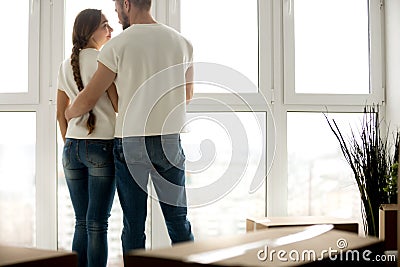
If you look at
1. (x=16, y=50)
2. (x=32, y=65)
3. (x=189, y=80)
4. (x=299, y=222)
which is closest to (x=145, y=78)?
(x=189, y=80)

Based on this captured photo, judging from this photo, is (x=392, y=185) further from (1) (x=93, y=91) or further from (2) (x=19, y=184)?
(2) (x=19, y=184)

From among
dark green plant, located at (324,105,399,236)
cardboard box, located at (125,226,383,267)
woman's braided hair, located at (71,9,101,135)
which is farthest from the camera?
dark green plant, located at (324,105,399,236)

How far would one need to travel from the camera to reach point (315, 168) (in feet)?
13.9

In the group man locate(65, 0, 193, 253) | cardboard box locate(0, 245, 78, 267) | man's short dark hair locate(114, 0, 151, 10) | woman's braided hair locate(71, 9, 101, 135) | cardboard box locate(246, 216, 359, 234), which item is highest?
man's short dark hair locate(114, 0, 151, 10)

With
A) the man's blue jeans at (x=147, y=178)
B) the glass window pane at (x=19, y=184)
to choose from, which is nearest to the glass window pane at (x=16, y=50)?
the glass window pane at (x=19, y=184)

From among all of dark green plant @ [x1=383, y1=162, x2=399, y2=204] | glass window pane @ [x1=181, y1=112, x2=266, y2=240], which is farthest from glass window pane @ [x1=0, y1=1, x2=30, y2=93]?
dark green plant @ [x1=383, y1=162, x2=399, y2=204]

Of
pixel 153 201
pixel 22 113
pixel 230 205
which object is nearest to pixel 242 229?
pixel 230 205

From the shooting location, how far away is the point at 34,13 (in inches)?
165

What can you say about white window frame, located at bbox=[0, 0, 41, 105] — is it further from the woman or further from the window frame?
the woman

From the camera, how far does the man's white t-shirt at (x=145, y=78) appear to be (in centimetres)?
295

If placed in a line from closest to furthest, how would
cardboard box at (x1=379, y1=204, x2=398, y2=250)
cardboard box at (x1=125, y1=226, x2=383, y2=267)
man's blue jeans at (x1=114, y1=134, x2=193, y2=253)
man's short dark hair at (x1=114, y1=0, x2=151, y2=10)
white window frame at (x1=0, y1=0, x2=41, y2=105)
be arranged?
cardboard box at (x1=125, y1=226, x2=383, y2=267) → man's blue jeans at (x1=114, y1=134, x2=193, y2=253) → man's short dark hair at (x1=114, y1=0, x2=151, y2=10) → cardboard box at (x1=379, y1=204, x2=398, y2=250) → white window frame at (x1=0, y1=0, x2=41, y2=105)

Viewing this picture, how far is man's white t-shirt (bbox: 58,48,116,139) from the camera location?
10.2ft

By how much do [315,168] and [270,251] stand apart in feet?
9.48

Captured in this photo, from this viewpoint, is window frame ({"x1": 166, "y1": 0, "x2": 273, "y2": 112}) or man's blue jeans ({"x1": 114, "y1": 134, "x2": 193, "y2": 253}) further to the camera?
window frame ({"x1": 166, "y1": 0, "x2": 273, "y2": 112})
